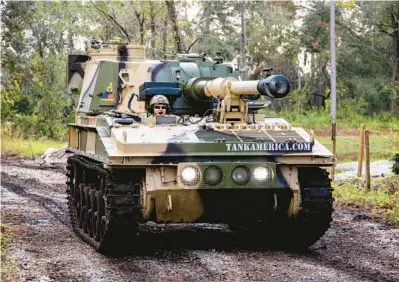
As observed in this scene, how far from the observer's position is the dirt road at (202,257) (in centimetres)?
983

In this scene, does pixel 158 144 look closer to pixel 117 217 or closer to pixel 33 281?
pixel 117 217

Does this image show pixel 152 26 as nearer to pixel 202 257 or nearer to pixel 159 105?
pixel 159 105

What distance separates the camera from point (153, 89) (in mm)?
12711

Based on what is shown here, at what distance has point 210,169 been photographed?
428 inches

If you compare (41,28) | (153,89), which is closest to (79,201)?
(153,89)

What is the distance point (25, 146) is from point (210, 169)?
2124 centimetres

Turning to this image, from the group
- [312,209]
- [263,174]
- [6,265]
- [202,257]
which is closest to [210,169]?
[263,174]

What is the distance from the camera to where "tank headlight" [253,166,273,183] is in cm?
1098

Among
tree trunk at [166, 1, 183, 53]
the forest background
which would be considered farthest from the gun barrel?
the forest background

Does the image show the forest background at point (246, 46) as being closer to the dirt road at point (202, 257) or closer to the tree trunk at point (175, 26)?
the tree trunk at point (175, 26)

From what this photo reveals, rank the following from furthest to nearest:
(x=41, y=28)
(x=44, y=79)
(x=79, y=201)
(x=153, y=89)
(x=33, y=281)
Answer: (x=41, y=28), (x=44, y=79), (x=79, y=201), (x=153, y=89), (x=33, y=281)

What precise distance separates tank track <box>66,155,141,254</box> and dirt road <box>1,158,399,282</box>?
0.19 m

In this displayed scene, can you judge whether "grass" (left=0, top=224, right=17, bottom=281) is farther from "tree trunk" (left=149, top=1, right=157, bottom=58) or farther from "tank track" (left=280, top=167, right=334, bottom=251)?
"tree trunk" (left=149, top=1, right=157, bottom=58)

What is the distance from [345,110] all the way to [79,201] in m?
32.9
